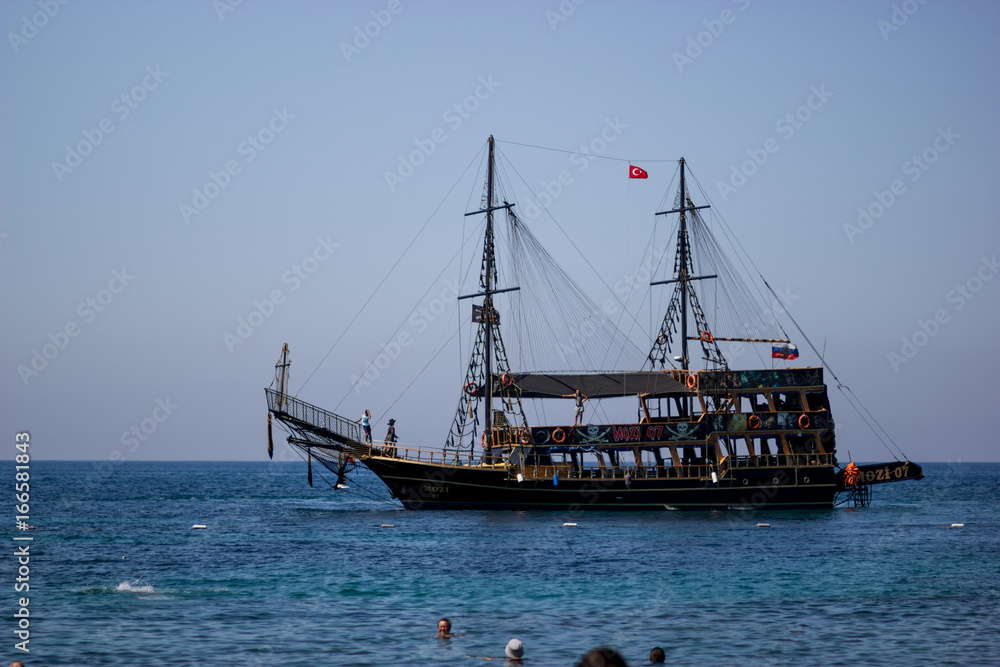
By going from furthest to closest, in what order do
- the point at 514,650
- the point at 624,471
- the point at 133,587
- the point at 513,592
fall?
the point at 624,471 < the point at 133,587 < the point at 513,592 < the point at 514,650

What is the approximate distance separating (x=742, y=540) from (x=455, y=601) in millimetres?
18782

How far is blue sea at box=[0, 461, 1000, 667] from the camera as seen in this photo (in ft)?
71.9

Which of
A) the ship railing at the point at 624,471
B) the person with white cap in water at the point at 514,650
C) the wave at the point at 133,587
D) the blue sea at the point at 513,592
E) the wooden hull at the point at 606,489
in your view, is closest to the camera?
the person with white cap in water at the point at 514,650

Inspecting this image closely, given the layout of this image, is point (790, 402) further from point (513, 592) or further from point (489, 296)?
point (513, 592)

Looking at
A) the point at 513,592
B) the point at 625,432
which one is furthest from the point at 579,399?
the point at 513,592

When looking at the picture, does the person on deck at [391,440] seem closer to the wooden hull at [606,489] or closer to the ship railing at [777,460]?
the wooden hull at [606,489]

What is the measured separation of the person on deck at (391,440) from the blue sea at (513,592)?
5116 millimetres

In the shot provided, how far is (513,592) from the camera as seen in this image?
96.1ft

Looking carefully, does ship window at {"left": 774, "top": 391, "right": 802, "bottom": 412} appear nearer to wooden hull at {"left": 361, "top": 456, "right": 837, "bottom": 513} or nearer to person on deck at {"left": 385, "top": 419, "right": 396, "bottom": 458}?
wooden hull at {"left": 361, "top": 456, "right": 837, "bottom": 513}

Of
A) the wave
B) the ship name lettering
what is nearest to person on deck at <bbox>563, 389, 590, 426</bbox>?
the ship name lettering

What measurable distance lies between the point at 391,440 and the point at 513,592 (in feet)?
90.4

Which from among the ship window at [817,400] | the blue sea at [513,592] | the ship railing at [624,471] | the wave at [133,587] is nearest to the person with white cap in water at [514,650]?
the blue sea at [513,592]

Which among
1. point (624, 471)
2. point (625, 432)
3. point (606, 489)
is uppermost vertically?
Result: point (625, 432)

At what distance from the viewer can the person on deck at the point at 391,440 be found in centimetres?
5562
